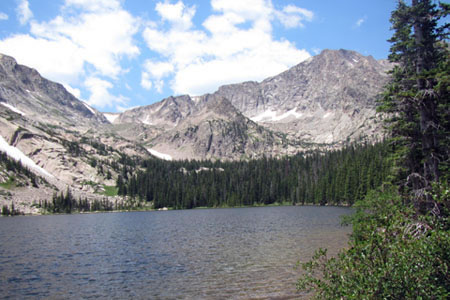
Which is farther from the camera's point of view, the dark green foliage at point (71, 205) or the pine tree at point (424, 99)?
the dark green foliage at point (71, 205)

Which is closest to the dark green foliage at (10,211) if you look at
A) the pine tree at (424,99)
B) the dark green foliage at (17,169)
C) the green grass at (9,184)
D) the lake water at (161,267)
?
the green grass at (9,184)

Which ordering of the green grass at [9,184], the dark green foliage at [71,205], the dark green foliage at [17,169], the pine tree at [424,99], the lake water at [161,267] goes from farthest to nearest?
the dark green foliage at [17,169]
the green grass at [9,184]
the dark green foliage at [71,205]
the lake water at [161,267]
the pine tree at [424,99]

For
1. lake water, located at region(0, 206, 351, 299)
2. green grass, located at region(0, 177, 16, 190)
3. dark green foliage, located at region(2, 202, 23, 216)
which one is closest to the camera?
lake water, located at region(0, 206, 351, 299)

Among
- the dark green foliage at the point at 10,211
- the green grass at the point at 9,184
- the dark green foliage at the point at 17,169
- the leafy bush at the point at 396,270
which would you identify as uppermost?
the dark green foliage at the point at 17,169

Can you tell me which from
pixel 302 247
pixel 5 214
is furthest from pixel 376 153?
pixel 5 214

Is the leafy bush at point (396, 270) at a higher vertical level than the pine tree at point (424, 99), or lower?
lower

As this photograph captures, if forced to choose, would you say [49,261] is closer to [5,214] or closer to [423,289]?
[423,289]

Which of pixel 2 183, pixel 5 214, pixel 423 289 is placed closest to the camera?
pixel 423 289

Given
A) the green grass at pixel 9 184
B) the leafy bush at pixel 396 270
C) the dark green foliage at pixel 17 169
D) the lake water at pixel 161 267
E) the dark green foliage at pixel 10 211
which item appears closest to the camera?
the leafy bush at pixel 396 270

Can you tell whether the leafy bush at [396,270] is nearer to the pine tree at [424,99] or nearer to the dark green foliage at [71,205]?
the pine tree at [424,99]

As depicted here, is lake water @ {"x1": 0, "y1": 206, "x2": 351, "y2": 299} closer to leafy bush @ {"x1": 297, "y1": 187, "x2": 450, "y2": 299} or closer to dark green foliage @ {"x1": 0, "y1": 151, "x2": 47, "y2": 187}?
leafy bush @ {"x1": 297, "y1": 187, "x2": 450, "y2": 299}

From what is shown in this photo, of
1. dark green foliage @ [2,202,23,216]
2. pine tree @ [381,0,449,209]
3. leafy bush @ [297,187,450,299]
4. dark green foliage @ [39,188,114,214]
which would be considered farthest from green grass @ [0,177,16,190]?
leafy bush @ [297,187,450,299]

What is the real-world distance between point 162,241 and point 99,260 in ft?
50.2

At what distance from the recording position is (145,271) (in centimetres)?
3344
